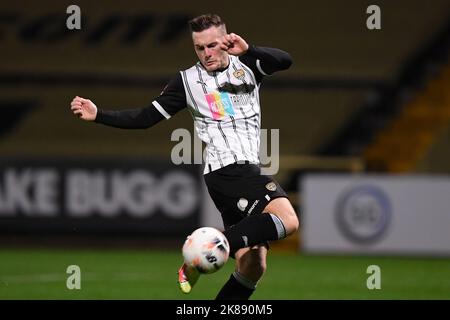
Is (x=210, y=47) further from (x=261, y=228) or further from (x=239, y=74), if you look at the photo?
(x=261, y=228)

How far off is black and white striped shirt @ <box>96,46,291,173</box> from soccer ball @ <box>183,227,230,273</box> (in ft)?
2.37

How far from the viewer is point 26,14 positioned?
2108 cm

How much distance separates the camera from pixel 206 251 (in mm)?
7188

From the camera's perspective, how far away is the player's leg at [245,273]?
8016mm

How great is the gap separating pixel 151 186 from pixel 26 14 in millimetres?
6657

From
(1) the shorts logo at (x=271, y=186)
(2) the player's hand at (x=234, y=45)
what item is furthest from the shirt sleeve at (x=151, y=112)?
(1) the shorts logo at (x=271, y=186)

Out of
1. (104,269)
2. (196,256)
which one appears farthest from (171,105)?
(104,269)

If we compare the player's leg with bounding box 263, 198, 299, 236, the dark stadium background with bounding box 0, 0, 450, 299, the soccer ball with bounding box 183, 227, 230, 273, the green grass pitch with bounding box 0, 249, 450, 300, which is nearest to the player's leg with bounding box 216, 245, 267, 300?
the player's leg with bounding box 263, 198, 299, 236

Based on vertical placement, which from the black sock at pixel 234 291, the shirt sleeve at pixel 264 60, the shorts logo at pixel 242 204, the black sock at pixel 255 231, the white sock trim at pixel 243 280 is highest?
the shirt sleeve at pixel 264 60

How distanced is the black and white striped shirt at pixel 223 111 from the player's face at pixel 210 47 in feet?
0.41

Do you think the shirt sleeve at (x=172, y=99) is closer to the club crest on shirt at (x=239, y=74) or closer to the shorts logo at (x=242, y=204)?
the club crest on shirt at (x=239, y=74)

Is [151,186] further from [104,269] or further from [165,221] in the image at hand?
[104,269]

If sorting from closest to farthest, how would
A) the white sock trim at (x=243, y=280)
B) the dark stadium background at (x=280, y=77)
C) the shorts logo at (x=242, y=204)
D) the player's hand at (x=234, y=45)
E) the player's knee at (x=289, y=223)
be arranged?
1. the player's hand at (x=234, y=45)
2. the player's knee at (x=289, y=223)
3. the shorts logo at (x=242, y=204)
4. the white sock trim at (x=243, y=280)
5. the dark stadium background at (x=280, y=77)

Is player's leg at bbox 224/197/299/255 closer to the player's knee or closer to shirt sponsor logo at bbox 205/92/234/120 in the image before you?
the player's knee
